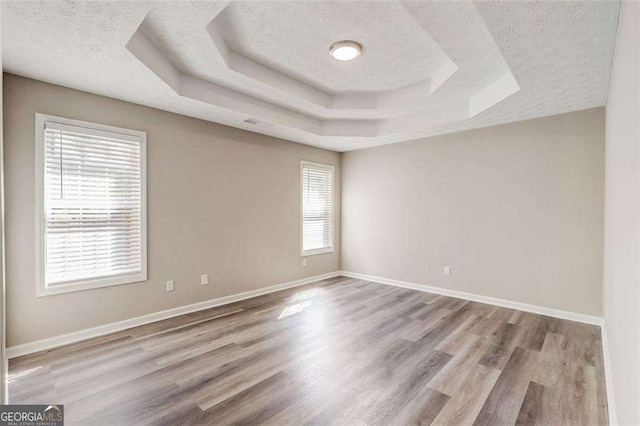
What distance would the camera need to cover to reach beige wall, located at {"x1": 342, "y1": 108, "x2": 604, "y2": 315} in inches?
147

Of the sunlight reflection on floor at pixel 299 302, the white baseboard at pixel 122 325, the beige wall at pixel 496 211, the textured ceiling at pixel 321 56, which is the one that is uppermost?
the textured ceiling at pixel 321 56

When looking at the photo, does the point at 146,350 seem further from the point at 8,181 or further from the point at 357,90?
the point at 357,90

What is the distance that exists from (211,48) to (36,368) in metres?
3.06

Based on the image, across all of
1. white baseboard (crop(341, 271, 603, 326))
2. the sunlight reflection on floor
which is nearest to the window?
the sunlight reflection on floor

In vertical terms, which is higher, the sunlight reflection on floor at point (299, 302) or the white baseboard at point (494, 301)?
the white baseboard at point (494, 301)

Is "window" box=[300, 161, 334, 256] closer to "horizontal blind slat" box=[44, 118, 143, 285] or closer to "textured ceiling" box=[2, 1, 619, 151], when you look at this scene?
"textured ceiling" box=[2, 1, 619, 151]

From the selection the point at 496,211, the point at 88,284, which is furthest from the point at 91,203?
the point at 496,211

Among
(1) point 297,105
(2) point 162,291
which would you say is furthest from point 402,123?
(2) point 162,291

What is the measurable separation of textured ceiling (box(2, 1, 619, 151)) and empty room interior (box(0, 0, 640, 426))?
21mm

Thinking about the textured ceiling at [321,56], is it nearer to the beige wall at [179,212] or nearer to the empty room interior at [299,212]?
the empty room interior at [299,212]

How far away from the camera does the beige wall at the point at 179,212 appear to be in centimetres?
287

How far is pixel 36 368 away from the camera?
104 inches

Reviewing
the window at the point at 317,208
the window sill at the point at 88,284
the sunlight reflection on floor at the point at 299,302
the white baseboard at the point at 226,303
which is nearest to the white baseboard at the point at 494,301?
the white baseboard at the point at 226,303

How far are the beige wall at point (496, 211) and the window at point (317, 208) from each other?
605 mm
